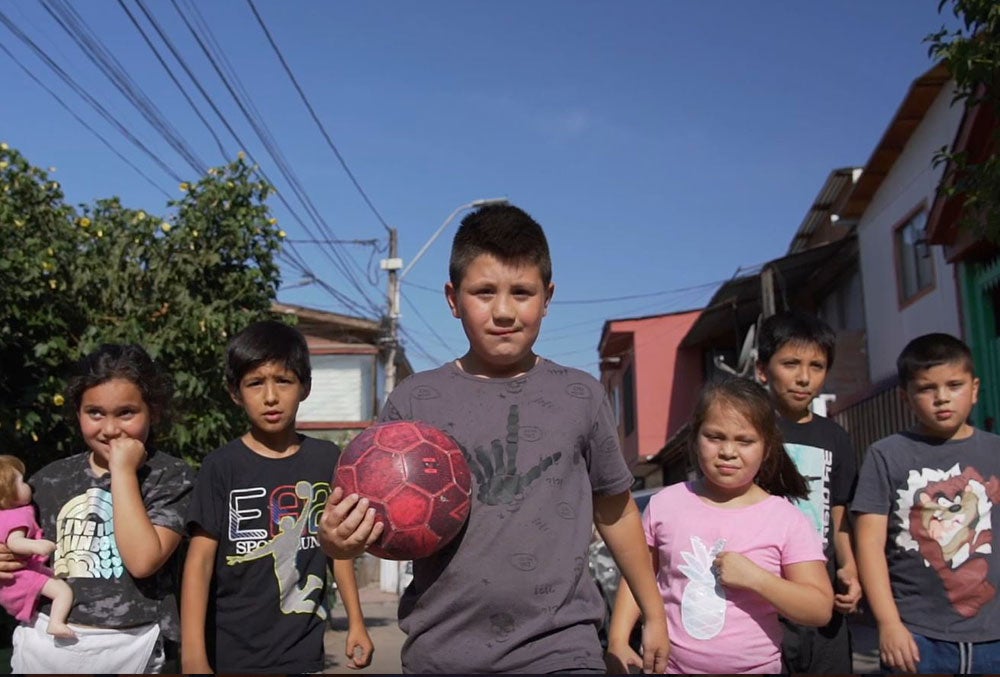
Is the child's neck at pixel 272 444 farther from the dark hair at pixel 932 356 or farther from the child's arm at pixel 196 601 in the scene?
the dark hair at pixel 932 356

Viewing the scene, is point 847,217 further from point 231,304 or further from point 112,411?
point 112,411

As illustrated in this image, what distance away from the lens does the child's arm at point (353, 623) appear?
3.61 meters

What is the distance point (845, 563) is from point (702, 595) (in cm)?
97

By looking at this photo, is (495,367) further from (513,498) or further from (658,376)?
(658,376)

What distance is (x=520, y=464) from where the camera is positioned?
2818mm

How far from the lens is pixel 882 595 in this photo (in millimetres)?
3812

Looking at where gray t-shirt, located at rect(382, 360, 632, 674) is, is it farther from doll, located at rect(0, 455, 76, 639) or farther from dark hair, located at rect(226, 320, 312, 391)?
doll, located at rect(0, 455, 76, 639)

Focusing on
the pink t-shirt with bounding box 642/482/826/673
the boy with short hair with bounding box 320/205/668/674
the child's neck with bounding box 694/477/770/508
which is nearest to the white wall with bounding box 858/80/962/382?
the child's neck with bounding box 694/477/770/508

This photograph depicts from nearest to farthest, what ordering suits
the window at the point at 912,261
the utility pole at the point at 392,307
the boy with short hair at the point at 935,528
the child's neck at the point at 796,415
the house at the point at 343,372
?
the boy with short hair at the point at 935,528, the child's neck at the point at 796,415, the window at the point at 912,261, the utility pole at the point at 392,307, the house at the point at 343,372

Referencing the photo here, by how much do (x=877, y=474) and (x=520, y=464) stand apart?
1882mm

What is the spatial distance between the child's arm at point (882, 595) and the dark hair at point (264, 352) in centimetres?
226

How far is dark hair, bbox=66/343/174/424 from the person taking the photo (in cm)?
371

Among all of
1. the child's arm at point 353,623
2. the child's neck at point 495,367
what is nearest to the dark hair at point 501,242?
the child's neck at point 495,367

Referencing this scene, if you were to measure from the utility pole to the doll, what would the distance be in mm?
18169
